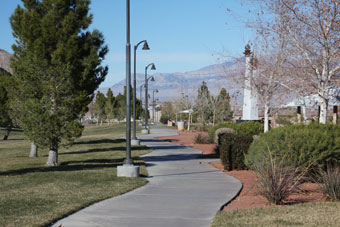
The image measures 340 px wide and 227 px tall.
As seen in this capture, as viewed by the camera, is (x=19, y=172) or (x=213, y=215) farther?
(x=19, y=172)

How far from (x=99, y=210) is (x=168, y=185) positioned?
3.86 metres

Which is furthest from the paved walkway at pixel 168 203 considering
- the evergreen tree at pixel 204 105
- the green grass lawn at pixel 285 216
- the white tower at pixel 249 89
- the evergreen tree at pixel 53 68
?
the evergreen tree at pixel 204 105

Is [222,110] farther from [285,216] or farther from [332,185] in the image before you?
[285,216]

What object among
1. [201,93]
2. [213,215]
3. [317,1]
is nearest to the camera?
[213,215]

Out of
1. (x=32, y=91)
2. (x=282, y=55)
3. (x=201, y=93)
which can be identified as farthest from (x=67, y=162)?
(x=201, y=93)

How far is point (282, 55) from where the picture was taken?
64.2 ft

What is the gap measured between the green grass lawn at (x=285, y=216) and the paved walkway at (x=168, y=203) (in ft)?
1.16

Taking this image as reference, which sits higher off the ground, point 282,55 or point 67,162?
point 282,55

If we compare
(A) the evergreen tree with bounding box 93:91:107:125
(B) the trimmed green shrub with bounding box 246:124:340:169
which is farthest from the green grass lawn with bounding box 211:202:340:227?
(A) the evergreen tree with bounding box 93:91:107:125

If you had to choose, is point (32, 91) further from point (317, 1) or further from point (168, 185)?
point (317, 1)

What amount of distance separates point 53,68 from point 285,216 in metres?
11.6

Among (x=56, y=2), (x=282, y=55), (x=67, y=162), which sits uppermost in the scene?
(x=56, y=2)

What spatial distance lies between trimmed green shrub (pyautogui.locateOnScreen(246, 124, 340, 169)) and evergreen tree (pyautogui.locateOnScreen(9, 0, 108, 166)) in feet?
24.8

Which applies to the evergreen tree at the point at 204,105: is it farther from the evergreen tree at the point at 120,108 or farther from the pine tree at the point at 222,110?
the evergreen tree at the point at 120,108
